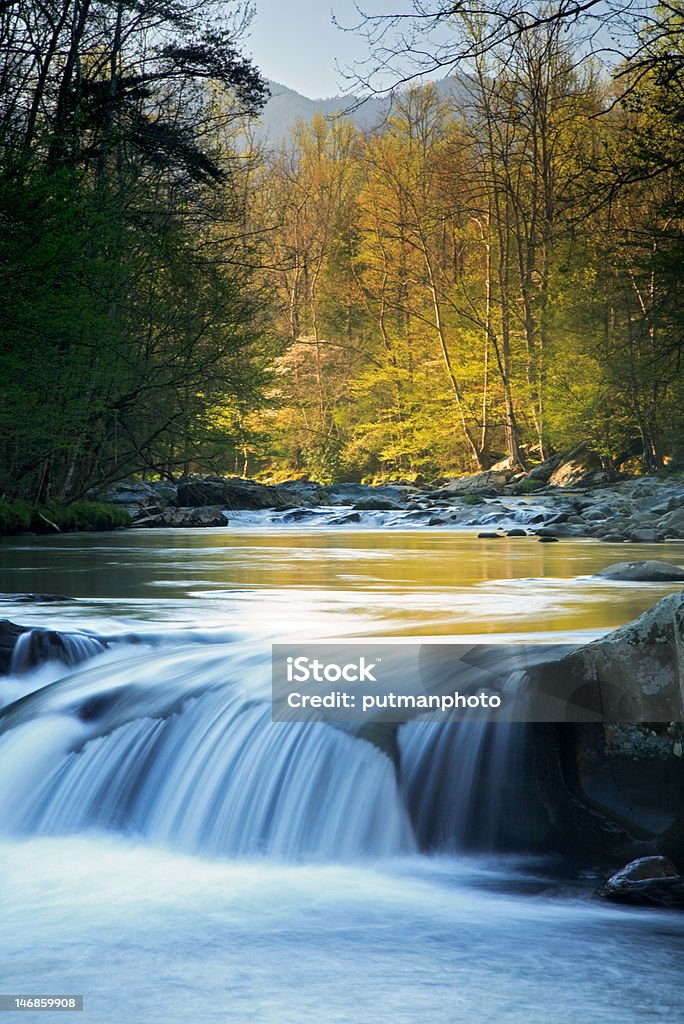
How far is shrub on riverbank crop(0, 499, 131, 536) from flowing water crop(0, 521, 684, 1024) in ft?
28.5

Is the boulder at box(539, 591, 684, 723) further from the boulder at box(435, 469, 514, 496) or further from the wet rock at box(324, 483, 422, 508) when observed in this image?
the boulder at box(435, 469, 514, 496)

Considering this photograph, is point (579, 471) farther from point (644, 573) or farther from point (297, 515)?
point (644, 573)

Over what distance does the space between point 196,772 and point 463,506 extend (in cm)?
1930

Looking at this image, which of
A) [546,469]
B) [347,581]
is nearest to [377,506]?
[546,469]

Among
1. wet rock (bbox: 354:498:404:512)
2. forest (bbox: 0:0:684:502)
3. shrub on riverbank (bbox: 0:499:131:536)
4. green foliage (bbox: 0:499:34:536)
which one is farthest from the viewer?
wet rock (bbox: 354:498:404:512)

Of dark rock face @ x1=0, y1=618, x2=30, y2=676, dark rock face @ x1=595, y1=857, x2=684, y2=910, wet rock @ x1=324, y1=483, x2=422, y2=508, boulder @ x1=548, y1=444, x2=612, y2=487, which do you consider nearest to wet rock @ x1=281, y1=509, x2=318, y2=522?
wet rock @ x1=324, y1=483, x2=422, y2=508

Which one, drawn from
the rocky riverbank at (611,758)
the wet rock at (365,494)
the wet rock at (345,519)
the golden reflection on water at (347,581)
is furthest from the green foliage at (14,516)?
the rocky riverbank at (611,758)

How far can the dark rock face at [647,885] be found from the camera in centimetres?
340

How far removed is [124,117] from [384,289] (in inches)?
981

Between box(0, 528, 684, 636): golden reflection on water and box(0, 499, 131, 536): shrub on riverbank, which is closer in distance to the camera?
box(0, 528, 684, 636): golden reflection on water

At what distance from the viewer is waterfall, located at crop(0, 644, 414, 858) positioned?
436 centimetres

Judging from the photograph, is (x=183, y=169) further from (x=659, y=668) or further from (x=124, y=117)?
(x=659, y=668)

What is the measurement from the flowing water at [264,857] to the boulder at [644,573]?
2081 millimetres

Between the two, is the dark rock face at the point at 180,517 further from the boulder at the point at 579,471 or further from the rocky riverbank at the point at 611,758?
the rocky riverbank at the point at 611,758
